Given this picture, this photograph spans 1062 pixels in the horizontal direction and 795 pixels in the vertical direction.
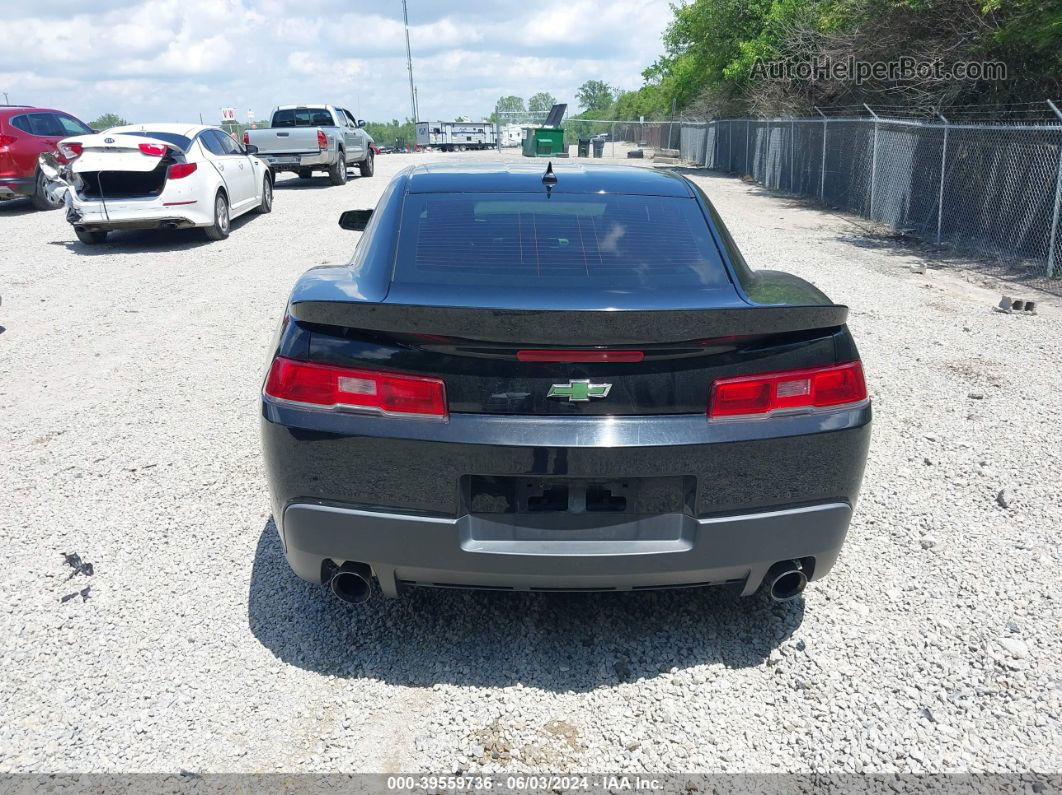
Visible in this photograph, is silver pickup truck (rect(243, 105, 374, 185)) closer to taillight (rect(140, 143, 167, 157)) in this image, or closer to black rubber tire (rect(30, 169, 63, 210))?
black rubber tire (rect(30, 169, 63, 210))

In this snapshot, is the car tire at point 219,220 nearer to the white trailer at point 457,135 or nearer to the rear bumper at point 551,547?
the rear bumper at point 551,547

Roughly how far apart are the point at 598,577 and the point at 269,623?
4.56ft

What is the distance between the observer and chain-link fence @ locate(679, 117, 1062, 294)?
11.1m

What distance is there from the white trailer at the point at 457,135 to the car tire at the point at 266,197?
49790mm

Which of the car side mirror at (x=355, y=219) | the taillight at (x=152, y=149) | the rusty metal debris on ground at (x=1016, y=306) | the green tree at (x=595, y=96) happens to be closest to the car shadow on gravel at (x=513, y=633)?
the car side mirror at (x=355, y=219)

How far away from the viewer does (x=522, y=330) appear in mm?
2430

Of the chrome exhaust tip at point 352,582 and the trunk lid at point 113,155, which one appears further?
the trunk lid at point 113,155

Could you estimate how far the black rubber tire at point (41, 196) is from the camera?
52.3 ft

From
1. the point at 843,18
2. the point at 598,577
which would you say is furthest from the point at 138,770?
the point at 843,18

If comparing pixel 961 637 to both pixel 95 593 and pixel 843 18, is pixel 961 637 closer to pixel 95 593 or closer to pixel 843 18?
pixel 95 593

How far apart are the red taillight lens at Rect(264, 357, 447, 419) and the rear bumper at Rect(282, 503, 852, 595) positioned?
337mm

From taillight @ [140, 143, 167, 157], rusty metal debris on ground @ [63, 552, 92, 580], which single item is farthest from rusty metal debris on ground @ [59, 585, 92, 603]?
taillight @ [140, 143, 167, 157]

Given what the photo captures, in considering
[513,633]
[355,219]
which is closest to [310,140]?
[355,219]

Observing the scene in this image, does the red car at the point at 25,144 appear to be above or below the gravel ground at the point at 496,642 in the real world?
above
